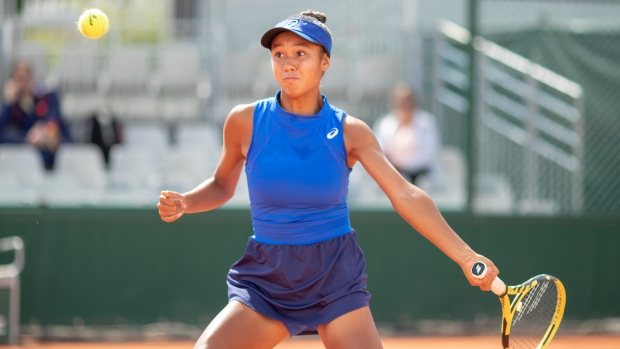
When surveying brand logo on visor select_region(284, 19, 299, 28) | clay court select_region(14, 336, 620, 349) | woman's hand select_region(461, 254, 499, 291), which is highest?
brand logo on visor select_region(284, 19, 299, 28)

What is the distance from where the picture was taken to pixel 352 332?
12.1 feet

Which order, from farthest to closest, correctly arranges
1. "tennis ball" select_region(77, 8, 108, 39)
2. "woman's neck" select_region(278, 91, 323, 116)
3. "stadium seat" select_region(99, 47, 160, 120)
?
1. "stadium seat" select_region(99, 47, 160, 120)
2. "tennis ball" select_region(77, 8, 108, 39)
3. "woman's neck" select_region(278, 91, 323, 116)

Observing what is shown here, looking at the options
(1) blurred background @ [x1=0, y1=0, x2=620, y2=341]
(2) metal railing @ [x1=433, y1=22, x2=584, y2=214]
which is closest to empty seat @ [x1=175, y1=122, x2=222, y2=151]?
(1) blurred background @ [x1=0, y1=0, x2=620, y2=341]

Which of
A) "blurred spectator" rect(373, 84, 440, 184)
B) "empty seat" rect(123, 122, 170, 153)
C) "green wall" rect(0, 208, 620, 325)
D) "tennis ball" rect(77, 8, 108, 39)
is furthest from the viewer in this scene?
"empty seat" rect(123, 122, 170, 153)

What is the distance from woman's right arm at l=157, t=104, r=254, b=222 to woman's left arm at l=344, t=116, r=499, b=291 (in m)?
0.43

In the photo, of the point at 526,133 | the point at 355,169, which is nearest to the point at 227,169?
the point at 355,169

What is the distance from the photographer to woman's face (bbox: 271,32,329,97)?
12.5 ft

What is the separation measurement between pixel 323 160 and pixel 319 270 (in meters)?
0.45

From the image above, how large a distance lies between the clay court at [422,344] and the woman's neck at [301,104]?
4090 mm

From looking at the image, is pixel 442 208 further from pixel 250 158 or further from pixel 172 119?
pixel 250 158

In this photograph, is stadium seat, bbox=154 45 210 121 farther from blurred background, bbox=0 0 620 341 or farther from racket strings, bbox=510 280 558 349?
racket strings, bbox=510 280 558 349

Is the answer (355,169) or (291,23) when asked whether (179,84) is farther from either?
(291,23)

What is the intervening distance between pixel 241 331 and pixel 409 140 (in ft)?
18.9

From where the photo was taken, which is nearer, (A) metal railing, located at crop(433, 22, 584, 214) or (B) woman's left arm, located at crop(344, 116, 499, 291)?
(B) woman's left arm, located at crop(344, 116, 499, 291)
